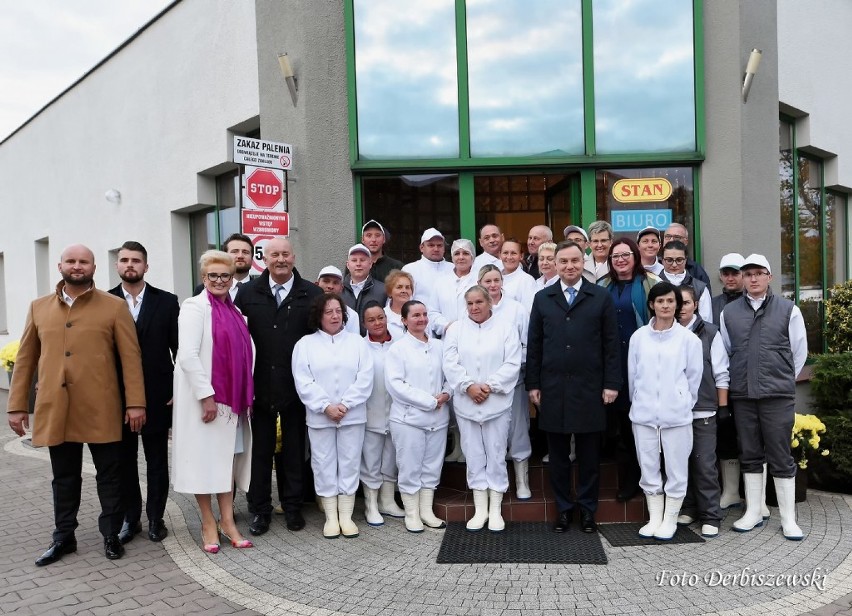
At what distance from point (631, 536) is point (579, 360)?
136 cm

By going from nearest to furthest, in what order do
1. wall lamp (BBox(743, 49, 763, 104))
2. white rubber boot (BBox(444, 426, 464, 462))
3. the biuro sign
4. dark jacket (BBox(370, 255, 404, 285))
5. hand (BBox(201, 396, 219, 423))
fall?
hand (BBox(201, 396, 219, 423)), white rubber boot (BBox(444, 426, 464, 462)), dark jacket (BBox(370, 255, 404, 285)), wall lamp (BBox(743, 49, 763, 104)), the biuro sign

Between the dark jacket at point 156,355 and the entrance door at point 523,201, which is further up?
the entrance door at point 523,201

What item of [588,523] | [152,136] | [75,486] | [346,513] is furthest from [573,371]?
[152,136]

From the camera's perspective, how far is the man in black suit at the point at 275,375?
5062 millimetres

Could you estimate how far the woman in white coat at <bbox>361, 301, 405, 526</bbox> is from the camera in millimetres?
5293

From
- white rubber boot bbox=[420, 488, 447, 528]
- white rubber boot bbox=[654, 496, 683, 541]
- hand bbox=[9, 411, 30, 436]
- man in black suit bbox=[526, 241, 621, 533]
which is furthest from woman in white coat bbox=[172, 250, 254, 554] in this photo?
white rubber boot bbox=[654, 496, 683, 541]

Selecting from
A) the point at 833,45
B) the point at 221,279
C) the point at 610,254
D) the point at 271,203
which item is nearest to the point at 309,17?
the point at 271,203

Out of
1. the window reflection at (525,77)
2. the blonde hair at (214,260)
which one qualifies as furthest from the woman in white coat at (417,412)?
the window reflection at (525,77)

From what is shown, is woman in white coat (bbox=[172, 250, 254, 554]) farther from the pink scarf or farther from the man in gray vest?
the man in gray vest

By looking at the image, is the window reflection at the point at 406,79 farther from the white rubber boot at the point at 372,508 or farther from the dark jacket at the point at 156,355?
the white rubber boot at the point at 372,508

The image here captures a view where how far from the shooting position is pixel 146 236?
10750 mm

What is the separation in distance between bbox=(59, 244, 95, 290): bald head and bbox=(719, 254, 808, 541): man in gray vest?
4799 millimetres

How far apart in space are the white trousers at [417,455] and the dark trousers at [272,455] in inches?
29.7

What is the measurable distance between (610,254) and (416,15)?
143 inches
